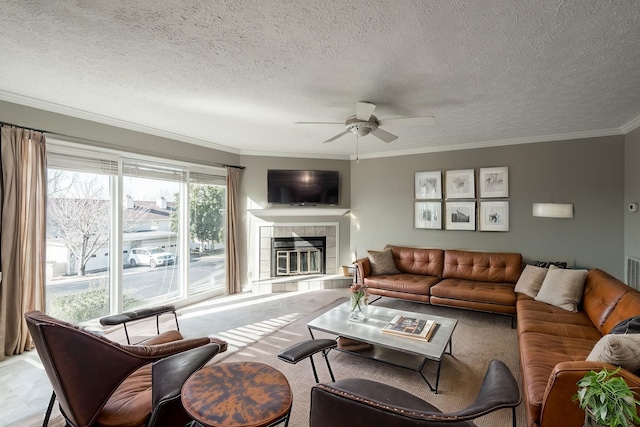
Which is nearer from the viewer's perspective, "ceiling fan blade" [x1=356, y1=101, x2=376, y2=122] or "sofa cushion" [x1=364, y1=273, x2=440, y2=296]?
"ceiling fan blade" [x1=356, y1=101, x2=376, y2=122]

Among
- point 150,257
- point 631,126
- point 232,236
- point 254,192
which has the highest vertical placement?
point 631,126

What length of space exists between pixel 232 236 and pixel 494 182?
453 centimetres

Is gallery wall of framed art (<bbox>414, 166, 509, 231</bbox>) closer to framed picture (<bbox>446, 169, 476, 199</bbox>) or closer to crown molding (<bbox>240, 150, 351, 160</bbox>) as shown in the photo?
framed picture (<bbox>446, 169, 476, 199</bbox>)

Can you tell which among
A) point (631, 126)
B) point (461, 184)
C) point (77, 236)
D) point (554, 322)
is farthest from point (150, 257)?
point (631, 126)

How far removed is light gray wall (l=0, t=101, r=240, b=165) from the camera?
309 centimetres

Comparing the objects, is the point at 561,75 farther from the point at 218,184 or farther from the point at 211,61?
the point at 218,184

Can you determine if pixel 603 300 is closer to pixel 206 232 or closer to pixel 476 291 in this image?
pixel 476 291

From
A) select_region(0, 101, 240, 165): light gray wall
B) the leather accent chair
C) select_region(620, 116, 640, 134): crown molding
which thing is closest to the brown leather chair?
the leather accent chair

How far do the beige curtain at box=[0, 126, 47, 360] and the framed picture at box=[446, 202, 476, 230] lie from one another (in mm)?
5573

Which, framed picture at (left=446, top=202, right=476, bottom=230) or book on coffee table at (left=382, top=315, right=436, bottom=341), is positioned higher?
framed picture at (left=446, top=202, right=476, bottom=230)

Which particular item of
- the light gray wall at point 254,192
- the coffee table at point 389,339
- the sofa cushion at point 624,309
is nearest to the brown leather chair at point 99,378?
the coffee table at point 389,339

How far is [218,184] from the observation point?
5328 millimetres

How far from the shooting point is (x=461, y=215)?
201 inches

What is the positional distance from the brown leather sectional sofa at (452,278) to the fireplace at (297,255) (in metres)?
1.32
